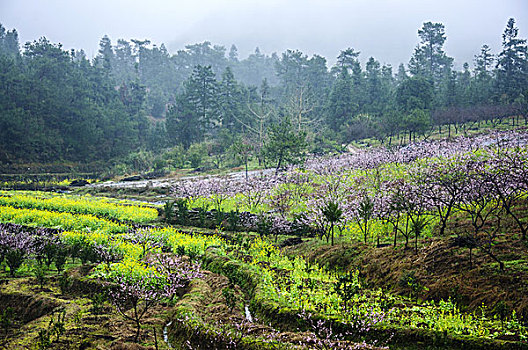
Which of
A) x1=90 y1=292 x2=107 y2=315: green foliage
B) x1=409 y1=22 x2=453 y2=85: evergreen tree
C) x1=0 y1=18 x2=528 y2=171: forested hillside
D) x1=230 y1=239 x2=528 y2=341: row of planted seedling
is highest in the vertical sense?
x1=409 y1=22 x2=453 y2=85: evergreen tree

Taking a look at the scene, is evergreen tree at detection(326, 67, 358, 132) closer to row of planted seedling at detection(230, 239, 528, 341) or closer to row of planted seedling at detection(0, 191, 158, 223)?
row of planted seedling at detection(0, 191, 158, 223)

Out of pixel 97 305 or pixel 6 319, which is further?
pixel 97 305

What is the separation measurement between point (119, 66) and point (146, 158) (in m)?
74.7

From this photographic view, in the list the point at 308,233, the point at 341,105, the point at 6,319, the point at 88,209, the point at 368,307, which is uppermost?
the point at 341,105

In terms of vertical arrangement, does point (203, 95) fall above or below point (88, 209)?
above

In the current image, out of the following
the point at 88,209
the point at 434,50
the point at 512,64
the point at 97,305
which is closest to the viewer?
the point at 97,305

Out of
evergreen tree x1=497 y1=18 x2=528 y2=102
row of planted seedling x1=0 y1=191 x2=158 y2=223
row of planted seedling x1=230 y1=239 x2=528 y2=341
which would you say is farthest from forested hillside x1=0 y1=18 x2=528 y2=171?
row of planted seedling x1=230 y1=239 x2=528 y2=341

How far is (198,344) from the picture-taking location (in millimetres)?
5895

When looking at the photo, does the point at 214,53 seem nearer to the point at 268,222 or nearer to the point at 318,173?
the point at 318,173

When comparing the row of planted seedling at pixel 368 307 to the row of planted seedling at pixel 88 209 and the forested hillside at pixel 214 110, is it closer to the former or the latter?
the row of planted seedling at pixel 88 209

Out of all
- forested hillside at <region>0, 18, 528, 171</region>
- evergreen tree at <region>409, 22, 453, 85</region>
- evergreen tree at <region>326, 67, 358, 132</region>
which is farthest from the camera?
evergreen tree at <region>409, 22, 453, 85</region>

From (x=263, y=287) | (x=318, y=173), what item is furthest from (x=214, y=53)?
(x=263, y=287)

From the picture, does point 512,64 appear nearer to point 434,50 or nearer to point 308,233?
point 434,50

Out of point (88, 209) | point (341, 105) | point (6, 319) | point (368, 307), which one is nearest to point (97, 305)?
point (6, 319)
